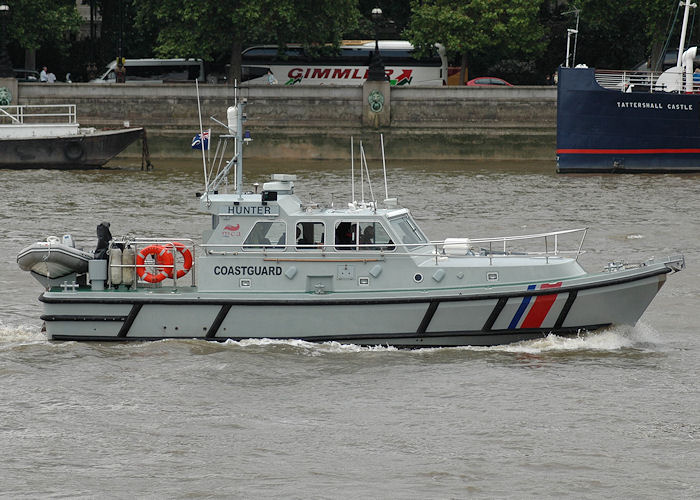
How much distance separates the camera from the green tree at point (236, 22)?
50.7m

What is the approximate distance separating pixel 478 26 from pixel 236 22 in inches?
402

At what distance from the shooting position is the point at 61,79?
5962 cm

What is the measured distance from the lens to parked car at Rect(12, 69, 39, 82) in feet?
181

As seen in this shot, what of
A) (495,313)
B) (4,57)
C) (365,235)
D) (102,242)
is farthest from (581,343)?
(4,57)

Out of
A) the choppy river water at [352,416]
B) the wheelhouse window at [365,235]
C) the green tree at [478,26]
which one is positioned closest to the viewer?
the choppy river water at [352,416]

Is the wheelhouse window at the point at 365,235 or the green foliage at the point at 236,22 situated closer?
the wheelhouse window at the point at 365,235

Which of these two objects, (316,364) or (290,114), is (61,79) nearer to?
(290,114)

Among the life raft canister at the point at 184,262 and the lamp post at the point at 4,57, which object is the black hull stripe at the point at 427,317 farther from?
the lamp post at the point at 4,57

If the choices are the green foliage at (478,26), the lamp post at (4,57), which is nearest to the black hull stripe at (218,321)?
the lamp post at (4,57)

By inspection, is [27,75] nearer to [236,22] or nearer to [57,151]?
[236,22]

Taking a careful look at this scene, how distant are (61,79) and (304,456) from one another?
156ft

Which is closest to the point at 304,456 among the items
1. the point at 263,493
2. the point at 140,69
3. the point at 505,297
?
the point at 263,493

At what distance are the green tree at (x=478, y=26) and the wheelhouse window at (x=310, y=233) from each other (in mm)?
36234

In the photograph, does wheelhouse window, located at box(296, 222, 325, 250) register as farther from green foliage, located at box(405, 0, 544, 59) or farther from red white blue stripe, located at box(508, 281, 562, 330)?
green foliage, located at box(405, 0, 544, 59)
